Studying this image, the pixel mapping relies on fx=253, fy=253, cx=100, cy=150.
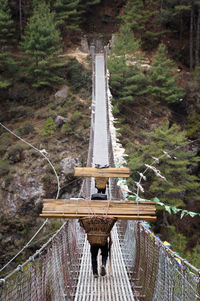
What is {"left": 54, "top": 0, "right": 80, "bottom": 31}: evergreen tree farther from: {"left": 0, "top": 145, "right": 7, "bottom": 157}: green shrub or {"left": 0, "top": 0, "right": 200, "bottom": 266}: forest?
{"left": 0, "top": 145, "right": 7, "bottom": 157}: green shrub

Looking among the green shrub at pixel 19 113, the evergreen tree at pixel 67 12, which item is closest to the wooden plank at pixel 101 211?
the green shrub at pixel 19 113

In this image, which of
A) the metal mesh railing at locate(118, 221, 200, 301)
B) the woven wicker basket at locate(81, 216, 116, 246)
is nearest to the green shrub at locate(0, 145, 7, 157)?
the metal mesh railing at locate(118, 221, 200, 301)

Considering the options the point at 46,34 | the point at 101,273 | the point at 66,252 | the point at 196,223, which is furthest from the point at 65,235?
the point at 46,34

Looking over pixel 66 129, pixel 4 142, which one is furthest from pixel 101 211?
pixel 4 142

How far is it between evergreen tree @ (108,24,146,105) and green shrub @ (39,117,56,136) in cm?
272

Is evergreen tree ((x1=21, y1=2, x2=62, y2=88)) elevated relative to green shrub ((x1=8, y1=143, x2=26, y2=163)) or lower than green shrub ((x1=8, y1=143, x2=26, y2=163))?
elevated

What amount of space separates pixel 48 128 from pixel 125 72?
12.2 feet

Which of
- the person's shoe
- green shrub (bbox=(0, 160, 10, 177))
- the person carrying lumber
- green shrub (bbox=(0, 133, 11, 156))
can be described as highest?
green shrub (bbox=(0, 133, 11, 156))

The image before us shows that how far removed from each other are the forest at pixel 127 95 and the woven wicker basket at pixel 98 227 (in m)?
4.92

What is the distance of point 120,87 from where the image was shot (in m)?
10.5

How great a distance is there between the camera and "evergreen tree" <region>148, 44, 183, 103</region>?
32.0 ft

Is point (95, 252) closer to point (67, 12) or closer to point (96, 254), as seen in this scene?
point (96, 254)

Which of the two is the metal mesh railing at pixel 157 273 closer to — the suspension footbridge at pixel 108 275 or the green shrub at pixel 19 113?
the suspension footbridge at pixel 108 275

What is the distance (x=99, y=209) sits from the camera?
1.84 metres
